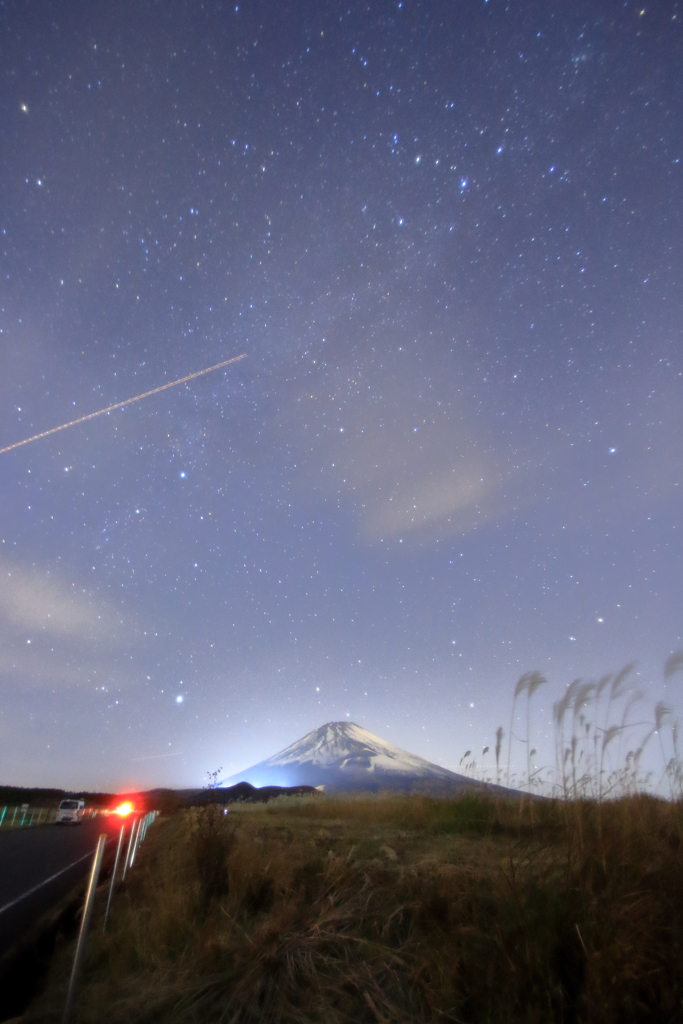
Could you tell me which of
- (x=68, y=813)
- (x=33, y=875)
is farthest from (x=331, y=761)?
(x=33, y=875)

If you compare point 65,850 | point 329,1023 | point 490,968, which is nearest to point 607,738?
point 490,968

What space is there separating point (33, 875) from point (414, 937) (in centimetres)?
1134

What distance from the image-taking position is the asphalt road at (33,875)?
7.83 meters

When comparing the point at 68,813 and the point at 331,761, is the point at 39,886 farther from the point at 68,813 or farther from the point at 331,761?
the point at 331,761

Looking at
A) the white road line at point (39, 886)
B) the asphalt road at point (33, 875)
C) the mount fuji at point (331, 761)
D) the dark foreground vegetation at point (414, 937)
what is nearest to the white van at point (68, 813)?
the asphalt road at point (33, 875)

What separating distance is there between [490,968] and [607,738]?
3.76 meters

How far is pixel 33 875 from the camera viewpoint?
474 inches

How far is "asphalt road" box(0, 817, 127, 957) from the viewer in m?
7.83

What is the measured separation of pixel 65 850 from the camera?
57.4 feet

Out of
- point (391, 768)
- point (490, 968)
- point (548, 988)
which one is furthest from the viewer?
point (391, 768)

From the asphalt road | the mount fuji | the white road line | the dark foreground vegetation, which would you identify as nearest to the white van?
the asphalt road

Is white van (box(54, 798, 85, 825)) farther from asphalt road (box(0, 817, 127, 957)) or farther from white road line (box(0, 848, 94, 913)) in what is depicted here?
white road line (box(0, 848, 94, 913))

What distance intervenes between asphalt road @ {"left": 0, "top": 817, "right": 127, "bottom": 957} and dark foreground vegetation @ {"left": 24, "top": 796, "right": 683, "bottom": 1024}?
64.2 inches

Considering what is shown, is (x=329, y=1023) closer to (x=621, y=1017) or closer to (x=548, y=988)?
(x=548, y=988)
